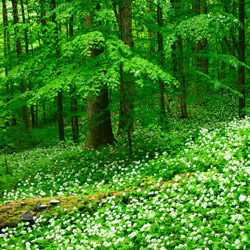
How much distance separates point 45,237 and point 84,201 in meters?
1.17

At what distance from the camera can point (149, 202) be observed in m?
5.40

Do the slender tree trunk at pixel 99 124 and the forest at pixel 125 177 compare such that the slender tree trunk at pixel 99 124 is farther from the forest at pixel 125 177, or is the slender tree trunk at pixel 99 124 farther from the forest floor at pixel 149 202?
the forest floor at pixel 149 202

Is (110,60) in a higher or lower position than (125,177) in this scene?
higher

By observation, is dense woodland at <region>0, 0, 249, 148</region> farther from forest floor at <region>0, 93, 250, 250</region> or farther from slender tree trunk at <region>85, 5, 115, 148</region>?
forest floor at <region>0, 93, 250, 250</region>

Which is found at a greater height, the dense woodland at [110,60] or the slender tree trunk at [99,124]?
the dense woodland at [110,60]

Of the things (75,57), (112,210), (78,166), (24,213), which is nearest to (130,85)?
(75,57)

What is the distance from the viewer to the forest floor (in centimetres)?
421

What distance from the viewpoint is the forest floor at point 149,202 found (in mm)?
4215

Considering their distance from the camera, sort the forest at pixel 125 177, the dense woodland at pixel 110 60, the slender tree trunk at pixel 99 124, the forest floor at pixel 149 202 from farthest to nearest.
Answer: the slender tree trunk at pixel 99 124 < the dense woodland at pixel 110 60 < the forest at pixel 125 177 < the forest floor at pixel 149 202

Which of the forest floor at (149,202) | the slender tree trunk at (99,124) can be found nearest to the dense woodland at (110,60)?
the slender tree trunk at (99,124)

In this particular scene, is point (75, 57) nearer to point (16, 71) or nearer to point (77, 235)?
point (16, 71)

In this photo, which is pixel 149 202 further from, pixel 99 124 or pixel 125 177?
pixel 99 124

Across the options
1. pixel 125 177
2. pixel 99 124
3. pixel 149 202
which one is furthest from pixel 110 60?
pixel 149 202

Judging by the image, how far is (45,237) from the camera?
5164 mm
